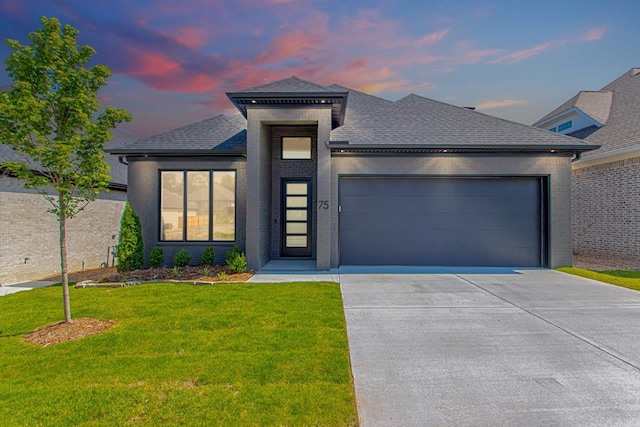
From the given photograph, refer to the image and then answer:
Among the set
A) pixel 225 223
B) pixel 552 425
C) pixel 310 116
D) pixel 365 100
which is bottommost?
pixel 552 425

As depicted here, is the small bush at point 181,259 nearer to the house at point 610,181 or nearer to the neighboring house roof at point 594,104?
the house at point 610,181

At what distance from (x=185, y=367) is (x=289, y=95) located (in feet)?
22.9

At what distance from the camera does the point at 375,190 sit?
945 cm

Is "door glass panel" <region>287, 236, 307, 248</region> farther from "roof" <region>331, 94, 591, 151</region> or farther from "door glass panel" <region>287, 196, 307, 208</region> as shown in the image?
"roof" <region>331, 94, 591, 151</region>

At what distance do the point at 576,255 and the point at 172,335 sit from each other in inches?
560

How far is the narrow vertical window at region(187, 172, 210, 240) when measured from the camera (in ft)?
31.7

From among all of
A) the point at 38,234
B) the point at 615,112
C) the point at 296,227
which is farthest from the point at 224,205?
the point at 615,112

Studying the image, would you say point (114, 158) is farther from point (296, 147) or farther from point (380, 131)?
point (380, 131)

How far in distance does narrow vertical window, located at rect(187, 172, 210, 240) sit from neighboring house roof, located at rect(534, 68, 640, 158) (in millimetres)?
13539

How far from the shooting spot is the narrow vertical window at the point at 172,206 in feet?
31.7

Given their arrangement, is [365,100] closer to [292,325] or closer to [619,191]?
[619,191]

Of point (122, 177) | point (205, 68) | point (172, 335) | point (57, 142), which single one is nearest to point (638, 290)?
point (172, 335)

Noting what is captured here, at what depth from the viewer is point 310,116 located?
8.81m

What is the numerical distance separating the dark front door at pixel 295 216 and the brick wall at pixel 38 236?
271 inches
